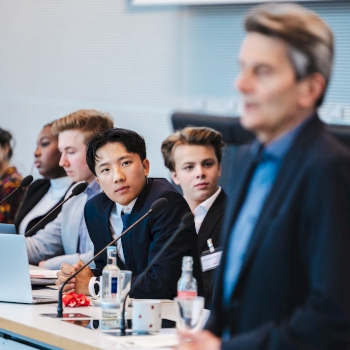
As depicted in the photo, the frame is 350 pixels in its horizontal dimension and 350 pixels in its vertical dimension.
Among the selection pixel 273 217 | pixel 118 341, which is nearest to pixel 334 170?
pixel 273 217

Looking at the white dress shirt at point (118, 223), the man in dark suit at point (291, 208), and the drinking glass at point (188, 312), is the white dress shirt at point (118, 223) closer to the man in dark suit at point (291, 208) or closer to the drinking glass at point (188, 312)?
the drinking glass at point (188, 312)

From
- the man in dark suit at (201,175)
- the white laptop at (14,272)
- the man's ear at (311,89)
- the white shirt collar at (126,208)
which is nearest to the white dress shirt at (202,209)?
the man in dark suit at (201,175)

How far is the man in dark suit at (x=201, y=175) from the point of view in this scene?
11.9 ft

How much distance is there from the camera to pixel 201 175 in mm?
3766

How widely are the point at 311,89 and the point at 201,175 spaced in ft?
7.35

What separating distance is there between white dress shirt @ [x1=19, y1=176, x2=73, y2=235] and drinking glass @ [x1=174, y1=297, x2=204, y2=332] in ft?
8.85


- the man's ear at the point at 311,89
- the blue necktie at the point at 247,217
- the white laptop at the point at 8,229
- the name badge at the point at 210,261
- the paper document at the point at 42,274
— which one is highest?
the man's ear at the point at 311,89

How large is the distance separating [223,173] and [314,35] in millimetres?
3116

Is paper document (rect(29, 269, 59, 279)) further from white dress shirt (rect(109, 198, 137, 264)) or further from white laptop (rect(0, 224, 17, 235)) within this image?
white dress shirt (rect(109, 198, 137, 264))

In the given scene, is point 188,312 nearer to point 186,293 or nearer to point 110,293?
point 186,293

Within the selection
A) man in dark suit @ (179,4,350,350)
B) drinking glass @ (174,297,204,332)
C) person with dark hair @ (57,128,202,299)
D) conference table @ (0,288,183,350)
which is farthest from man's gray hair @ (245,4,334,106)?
person with dark hair @ (57,128,202,299)

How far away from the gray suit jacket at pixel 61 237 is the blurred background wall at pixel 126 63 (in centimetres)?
106

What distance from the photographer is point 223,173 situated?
4.62 m

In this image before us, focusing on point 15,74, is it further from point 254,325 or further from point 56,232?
point 254,325
